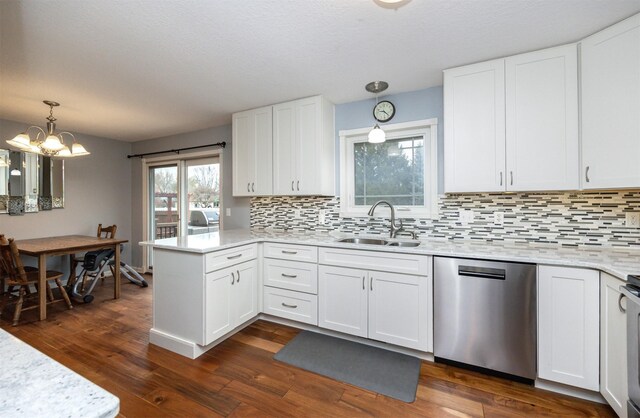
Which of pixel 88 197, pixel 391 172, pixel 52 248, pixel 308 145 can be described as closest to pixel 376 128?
pixel 391 172

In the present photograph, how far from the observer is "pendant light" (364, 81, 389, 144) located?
2521 millimetres

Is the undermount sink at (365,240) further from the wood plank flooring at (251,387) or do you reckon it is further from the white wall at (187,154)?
the white wall at (187,154)

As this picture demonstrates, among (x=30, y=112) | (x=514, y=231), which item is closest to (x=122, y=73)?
(x=30, y=112)

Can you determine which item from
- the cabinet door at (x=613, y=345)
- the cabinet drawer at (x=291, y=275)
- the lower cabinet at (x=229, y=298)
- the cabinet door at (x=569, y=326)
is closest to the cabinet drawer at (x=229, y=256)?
the lower cabinet at (x=229, y=298)

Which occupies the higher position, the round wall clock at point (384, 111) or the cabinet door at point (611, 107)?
the round wall clock at point (384, 111)

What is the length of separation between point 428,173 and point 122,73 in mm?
2884

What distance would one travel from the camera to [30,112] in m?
3.27

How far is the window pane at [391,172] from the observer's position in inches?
111

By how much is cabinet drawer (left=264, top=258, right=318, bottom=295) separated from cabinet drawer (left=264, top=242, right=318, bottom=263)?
0.04 m

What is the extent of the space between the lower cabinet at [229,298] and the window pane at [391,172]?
55.8 inches

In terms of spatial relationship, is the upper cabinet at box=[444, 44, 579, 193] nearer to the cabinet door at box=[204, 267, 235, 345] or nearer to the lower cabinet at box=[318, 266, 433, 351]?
the lower cabinet at box=[318, 266, 433, 351]

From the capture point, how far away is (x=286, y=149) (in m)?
3.07

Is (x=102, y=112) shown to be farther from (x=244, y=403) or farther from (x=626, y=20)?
(x=626, y=20)

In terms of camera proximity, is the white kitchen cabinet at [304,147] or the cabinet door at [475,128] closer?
the cabinet door at [475,128]
